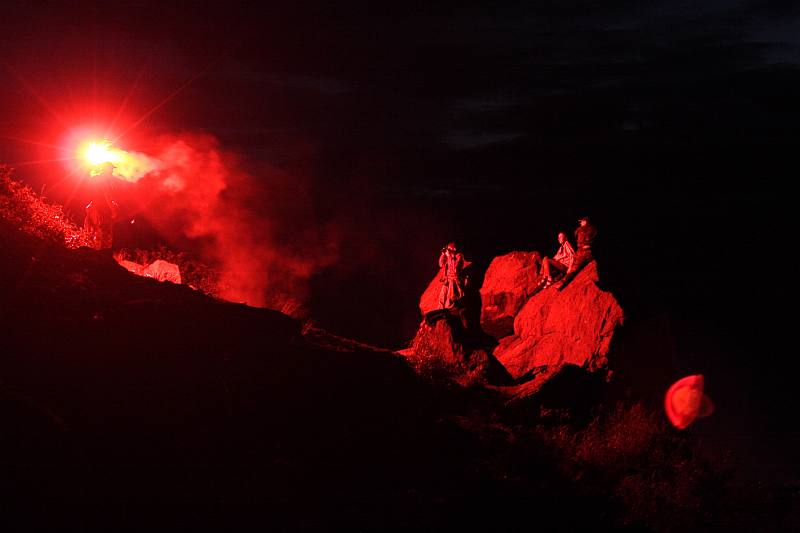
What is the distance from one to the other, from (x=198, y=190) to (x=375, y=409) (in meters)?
15.5

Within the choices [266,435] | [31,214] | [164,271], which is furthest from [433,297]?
[266,435]

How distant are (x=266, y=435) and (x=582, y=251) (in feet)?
24.4

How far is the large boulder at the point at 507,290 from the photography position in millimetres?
15664

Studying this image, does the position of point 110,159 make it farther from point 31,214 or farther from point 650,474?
point 650,474

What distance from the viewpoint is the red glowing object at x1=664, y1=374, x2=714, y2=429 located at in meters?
12.8

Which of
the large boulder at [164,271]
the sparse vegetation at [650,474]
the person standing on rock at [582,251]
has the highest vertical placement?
the large boulder at [164,271]

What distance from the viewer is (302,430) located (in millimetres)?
9125

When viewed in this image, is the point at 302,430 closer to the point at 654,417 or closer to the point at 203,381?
the point at 203,381

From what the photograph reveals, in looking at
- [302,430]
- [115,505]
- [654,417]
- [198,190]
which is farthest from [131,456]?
[198,190]

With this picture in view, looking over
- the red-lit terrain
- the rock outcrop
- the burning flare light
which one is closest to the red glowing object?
the red-lit terrain

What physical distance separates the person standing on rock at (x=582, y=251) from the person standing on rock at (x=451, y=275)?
8.22 feet

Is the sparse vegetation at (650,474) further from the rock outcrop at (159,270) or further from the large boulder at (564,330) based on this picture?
the rock outcrop at (159,270)

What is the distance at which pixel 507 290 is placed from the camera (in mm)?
16000

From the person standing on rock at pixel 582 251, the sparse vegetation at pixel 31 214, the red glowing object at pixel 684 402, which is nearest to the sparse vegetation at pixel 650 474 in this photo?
the red glowing object at pixel 684 402
